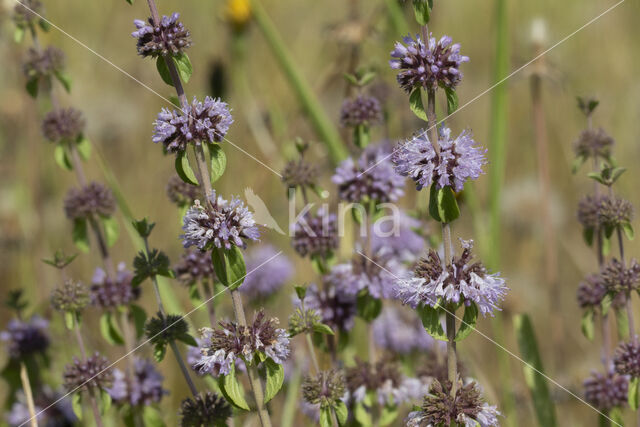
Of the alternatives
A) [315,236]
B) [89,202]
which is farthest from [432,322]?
[89,202]

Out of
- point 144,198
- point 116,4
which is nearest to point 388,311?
point 144,198

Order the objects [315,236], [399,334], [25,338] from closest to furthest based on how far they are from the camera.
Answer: [315,236]
[25,338]
[399,334]

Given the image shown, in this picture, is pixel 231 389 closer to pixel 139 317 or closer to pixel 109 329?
pixel 139 317

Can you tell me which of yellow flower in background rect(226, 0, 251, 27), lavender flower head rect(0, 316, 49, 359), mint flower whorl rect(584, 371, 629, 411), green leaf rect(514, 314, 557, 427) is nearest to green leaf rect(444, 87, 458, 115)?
green leaf rect(514, 314, 557, 427)

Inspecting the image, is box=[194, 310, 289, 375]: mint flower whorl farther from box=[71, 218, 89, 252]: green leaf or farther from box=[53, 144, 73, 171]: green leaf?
box=[53, 144, 73, 171]: green leaf

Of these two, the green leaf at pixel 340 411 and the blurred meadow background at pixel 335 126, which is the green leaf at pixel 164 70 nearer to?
the green leaf at pixel 340 411

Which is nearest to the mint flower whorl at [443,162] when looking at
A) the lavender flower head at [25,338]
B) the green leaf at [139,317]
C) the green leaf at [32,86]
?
the green leaf at [139,317]
